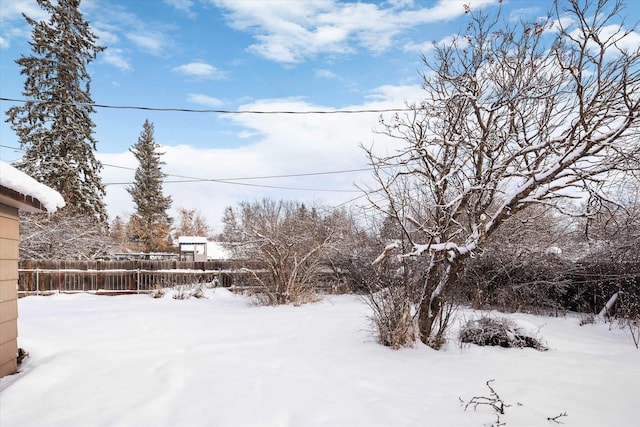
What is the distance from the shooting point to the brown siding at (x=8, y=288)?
13.2ft

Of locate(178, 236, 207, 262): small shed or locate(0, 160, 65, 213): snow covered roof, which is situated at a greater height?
locate(0, 160, 65, 213): snow covered roof

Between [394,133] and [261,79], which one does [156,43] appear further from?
[394,133]

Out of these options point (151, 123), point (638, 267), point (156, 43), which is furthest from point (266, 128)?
point (151, 123)

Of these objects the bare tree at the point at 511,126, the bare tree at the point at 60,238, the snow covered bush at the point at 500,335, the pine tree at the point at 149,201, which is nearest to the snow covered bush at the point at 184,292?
the bare tree at the point at 60,238

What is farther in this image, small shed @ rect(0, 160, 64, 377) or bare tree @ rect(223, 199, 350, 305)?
bare tree @ rect(223, 199, 350, 305)

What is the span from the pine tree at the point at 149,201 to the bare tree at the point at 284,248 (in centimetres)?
1728

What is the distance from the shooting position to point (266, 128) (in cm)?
1251

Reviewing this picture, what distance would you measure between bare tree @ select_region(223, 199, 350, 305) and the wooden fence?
2.17 metres

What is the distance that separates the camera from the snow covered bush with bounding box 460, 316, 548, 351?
498 cm

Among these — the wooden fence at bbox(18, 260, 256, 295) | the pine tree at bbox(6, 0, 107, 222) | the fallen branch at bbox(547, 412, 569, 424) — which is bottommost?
the fallen branch at bbox(547, 412, 569, 424)

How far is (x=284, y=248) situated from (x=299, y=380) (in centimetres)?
626

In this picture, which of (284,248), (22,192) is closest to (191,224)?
(284,248)

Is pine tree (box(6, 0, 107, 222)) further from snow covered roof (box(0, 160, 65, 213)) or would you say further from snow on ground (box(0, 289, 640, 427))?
snow covered roof (box(0, 160, 65, 213))

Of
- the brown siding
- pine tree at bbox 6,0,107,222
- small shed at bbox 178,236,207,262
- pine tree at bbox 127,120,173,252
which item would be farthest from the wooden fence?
pine tree at bbox 127,120,173,252
